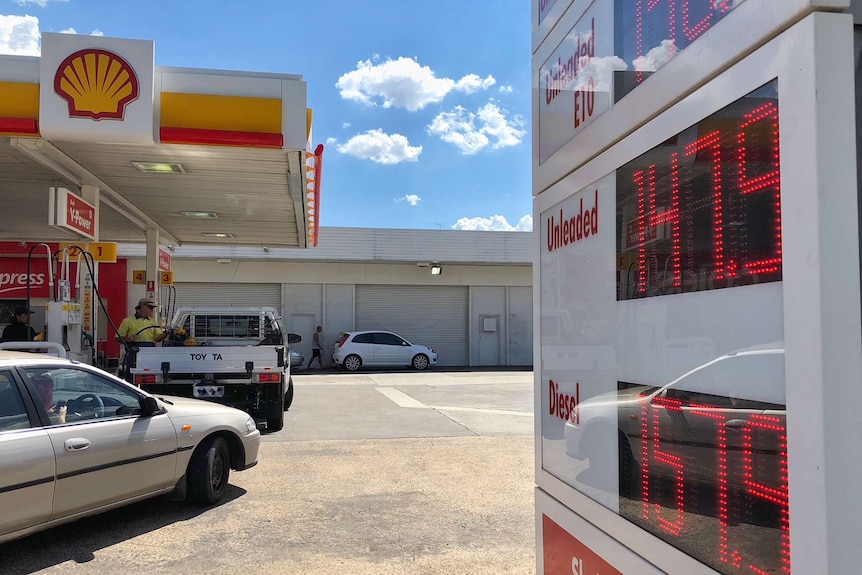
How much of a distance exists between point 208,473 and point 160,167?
18.2 ft

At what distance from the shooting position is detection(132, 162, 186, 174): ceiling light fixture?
9618 millimetres

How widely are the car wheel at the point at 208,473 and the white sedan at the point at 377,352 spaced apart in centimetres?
1719

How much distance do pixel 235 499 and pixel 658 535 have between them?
5543 mm

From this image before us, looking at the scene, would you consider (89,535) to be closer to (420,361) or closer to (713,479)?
(713,479)

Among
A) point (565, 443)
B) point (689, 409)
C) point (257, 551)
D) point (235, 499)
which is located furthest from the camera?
point (235, 499)

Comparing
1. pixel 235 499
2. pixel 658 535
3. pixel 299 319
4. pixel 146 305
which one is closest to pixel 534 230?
pixel 658 535

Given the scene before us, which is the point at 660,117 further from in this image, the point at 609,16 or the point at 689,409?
the point at 689,409

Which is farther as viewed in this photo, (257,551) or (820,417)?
(257,551)

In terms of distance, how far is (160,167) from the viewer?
9859mm

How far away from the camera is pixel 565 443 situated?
2.26m

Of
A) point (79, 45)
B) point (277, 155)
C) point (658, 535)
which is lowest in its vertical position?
point (658, 535)

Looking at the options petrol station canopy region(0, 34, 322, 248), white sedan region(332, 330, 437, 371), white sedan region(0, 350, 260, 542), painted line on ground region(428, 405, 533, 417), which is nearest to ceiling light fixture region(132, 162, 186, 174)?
petrol station canopy region(0, 34, 322, 248)

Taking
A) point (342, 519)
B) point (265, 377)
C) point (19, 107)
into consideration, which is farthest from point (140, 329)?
point (342, 519)

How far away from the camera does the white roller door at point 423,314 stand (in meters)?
26.5
